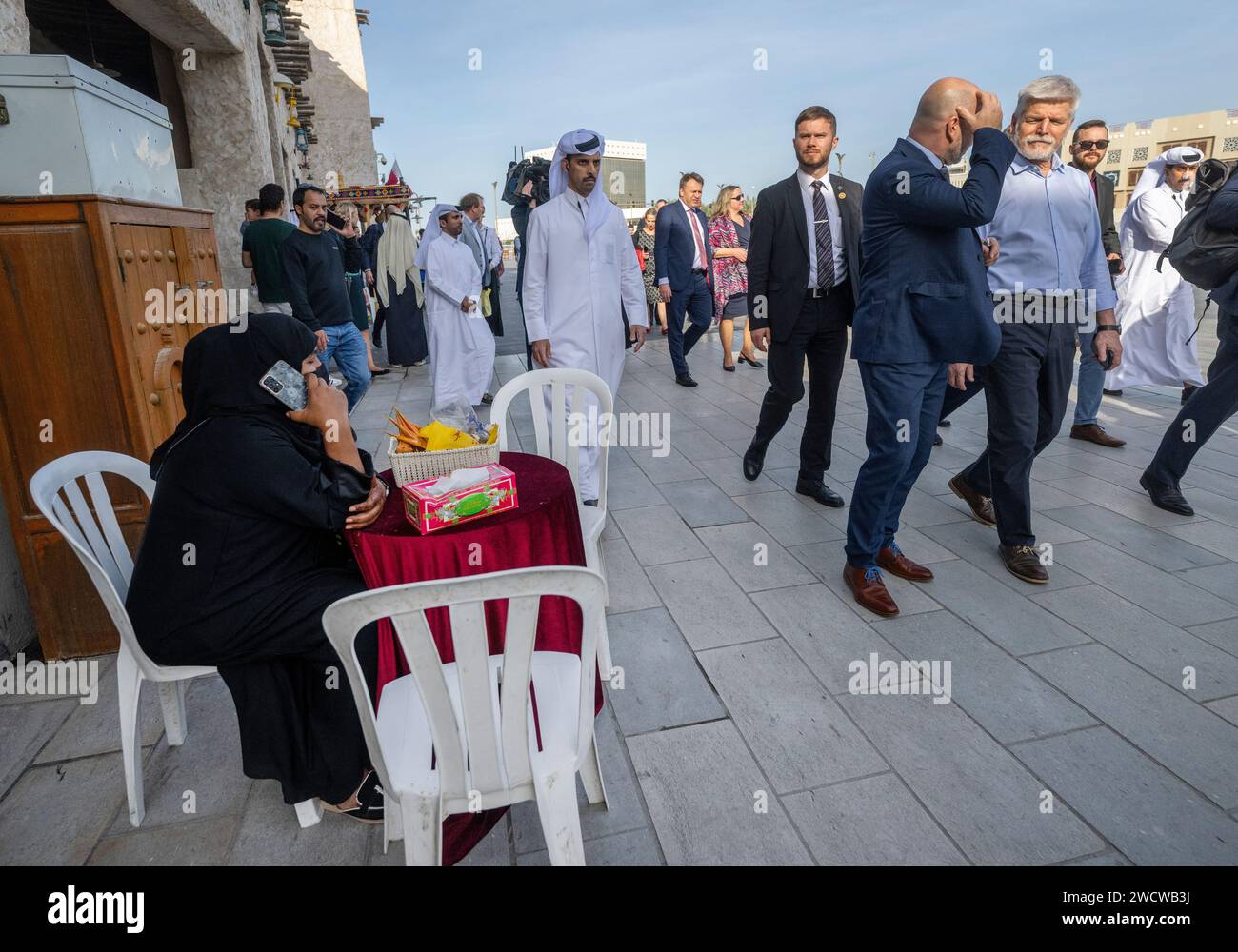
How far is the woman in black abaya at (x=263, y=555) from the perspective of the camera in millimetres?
1840

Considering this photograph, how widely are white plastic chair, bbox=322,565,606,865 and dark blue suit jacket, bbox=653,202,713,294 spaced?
243 inches

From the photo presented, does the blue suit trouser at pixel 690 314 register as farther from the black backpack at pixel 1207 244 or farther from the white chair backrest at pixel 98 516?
the white chair backrest at pixel 98 516

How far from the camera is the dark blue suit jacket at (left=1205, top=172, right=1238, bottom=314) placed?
3404mm

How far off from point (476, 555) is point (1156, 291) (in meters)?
6.28

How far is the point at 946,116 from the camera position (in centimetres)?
269

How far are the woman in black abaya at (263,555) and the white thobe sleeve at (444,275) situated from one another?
15.1 feet

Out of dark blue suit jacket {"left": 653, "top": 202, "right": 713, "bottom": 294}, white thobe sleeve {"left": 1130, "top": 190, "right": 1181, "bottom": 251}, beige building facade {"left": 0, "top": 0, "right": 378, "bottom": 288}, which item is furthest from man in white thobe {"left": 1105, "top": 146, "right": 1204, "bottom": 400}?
beige building facade {"left": 0, "top": 0, "right": 378, "bottom": 288}

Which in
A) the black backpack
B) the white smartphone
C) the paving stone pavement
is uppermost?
the black backpack

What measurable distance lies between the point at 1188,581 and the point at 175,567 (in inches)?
156

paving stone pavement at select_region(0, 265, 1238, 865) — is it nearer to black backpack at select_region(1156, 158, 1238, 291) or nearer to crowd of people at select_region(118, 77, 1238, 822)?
crowd of people at select_region(118, 77, 1238, 822)

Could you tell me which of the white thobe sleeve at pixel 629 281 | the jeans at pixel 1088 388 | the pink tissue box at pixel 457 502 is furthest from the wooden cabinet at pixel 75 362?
the jeans at pixel 1088 388
